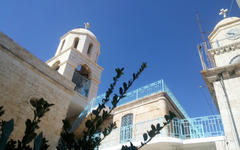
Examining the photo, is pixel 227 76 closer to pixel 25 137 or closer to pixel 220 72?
pixel 220 72

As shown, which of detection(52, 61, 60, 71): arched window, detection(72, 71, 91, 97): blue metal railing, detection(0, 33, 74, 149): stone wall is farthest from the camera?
detection(52, 61, 60, 71): arched window

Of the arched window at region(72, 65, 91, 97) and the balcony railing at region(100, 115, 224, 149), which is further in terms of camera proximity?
the arched window at region(72, 65, 91, 97)

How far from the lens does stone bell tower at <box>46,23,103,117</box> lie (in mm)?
12672

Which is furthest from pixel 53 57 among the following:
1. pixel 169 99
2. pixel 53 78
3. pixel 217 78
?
pixel 217 78

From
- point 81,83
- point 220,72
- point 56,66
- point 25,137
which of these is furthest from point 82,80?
point 25,137

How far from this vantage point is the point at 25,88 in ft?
26.4

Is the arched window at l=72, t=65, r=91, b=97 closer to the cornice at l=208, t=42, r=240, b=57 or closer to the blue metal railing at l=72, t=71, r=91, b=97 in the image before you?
the blue metal railing at l=72, t=71, r=91, b=97

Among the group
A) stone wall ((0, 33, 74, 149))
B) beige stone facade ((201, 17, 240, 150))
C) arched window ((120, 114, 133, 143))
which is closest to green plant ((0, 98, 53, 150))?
stone wall ((0, 33, 74, 149))

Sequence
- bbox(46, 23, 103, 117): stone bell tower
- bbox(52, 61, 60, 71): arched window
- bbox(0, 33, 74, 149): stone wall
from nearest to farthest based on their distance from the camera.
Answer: bbox(0, 33, 74, 149): stone wall
bbox(46, 23, 103, 117): stone bell tower
bbox(52, 61, 60, 71): arched window

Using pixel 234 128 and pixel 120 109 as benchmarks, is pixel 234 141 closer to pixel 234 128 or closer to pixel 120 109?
pixel 234 128

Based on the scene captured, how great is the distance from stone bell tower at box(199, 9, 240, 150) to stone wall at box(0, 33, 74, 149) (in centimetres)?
660

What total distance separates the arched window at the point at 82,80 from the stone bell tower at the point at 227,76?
7.75 m

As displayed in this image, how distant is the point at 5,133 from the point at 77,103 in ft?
35.9

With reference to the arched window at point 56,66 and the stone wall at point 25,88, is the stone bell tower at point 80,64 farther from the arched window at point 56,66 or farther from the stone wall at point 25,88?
the stone wall at point 25,88
